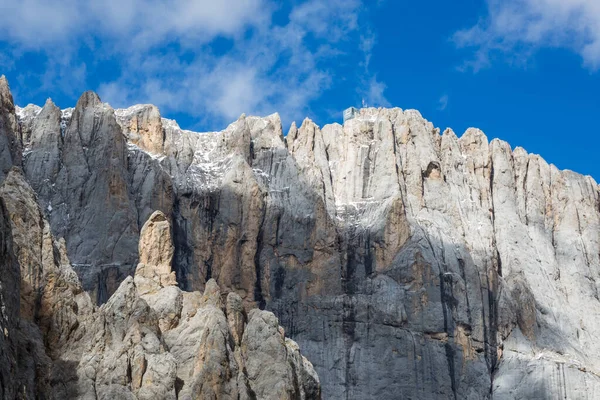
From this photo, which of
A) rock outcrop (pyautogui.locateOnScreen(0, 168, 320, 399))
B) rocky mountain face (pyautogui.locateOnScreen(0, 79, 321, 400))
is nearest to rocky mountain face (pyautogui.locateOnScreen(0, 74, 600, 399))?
rocky mountain face (pyautogui.locateOnScreen(0, 79, 321, 400))

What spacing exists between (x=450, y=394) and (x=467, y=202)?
909 inches

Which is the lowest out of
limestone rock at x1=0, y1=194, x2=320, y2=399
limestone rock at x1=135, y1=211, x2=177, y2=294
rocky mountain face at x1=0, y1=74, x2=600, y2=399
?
limestone rock at x1=0, y1=194, x2=320, y2=399

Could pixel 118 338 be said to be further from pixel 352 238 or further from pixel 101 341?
pixel 352 238

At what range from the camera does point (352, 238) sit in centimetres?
11119

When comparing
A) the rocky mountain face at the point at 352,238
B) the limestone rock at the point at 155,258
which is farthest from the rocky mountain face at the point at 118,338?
the rocky mountain face at the point at 352,238

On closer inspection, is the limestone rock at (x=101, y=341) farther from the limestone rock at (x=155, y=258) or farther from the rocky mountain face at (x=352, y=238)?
the rocky mountain face at (x=352, y=238)

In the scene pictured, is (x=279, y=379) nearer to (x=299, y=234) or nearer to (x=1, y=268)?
(x=1, y=268)

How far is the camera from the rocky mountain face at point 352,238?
103 meters

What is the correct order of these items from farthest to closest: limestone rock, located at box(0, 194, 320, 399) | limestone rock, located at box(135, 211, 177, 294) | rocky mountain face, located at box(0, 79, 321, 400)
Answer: limestone rock, located at box(135, 211, 177, 294), limestone rock, located at box(0, 194, 320, 399), rocky mountain face, located at box(0, 79, 321, 400)

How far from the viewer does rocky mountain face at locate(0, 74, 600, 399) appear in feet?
337

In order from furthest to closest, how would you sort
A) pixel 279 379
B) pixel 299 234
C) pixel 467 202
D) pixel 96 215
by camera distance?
pixel 467 202 < pixel 299 234 < pixel 96 215 < pixel 279 379

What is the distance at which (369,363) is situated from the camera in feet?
338

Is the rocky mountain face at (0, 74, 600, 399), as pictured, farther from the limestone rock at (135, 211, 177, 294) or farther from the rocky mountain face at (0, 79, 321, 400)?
the rocky mountain face at (0, 79, 321, 400)

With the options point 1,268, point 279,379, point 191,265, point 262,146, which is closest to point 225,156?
point 262,146
